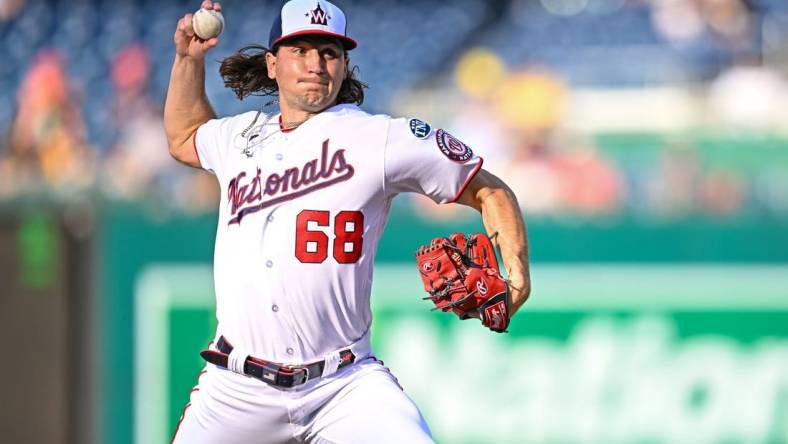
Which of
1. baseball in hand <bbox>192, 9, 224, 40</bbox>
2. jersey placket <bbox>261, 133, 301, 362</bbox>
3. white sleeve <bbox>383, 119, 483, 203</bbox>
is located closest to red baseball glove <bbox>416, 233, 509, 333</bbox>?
white sleeve <bbox>383, 119, 483, 203</bbox>

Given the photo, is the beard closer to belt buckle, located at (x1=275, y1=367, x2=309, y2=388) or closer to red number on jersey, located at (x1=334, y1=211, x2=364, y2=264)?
red number on jersey, located at (x1=334, y1=211, x2=364, y2=264)

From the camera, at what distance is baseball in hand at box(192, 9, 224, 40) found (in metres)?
3.51

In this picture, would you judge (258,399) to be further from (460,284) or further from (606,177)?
(606,177)

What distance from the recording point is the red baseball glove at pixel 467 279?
3148 millimetres

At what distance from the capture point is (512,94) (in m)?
9.20

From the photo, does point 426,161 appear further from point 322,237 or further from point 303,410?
point 303,410

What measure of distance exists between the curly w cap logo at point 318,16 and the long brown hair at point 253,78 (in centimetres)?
38

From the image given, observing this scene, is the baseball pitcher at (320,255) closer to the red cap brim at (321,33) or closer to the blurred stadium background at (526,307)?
the red cap brim at (321,33)

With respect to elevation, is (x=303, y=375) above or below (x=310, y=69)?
below

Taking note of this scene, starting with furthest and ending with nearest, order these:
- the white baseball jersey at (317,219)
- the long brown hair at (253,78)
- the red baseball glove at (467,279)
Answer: the long brown hair at (253,78), the white baseball jersey at (317,219), the red baseball glove at (467,279)

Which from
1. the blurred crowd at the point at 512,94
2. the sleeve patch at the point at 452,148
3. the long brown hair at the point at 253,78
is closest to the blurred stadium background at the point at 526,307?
the blurred crowd at the point at 512,94

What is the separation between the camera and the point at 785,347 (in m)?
5.71

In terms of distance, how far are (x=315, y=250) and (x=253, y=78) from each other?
2.34 ft

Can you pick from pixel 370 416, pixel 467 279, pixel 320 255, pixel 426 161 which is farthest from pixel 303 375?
pixel 426 161
